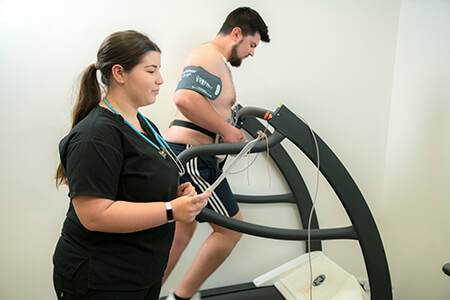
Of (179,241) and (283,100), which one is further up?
(283,100)

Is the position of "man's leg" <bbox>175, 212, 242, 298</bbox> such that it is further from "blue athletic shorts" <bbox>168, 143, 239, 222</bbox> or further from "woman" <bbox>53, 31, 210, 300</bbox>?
"woman" <bbox>53, 31, 210, 300</bbox>

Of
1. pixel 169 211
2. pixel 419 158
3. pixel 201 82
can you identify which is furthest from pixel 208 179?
pixel 419 158

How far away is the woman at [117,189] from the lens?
0.84 m

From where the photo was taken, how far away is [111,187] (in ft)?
2.81

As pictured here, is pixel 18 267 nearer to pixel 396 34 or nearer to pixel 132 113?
pixel 132 113

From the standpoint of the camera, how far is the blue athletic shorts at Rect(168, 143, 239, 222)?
158 centimetres

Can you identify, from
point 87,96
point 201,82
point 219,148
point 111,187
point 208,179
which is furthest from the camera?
point 208,179

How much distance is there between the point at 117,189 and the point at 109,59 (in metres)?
0.38

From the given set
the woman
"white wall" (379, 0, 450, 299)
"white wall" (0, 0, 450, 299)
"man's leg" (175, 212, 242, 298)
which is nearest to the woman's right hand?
the woman

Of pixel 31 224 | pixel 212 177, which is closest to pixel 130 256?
pixel 212 177

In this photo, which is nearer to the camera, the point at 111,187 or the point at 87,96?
the point at 111,187

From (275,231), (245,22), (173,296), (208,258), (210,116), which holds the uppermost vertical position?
(245,22)

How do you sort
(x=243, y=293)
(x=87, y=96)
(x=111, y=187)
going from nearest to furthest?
(x=111, y=187)
(x=87, y=96)
(x=243, y=293)

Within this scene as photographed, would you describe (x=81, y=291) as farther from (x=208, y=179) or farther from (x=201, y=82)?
(x=201, y=82)
